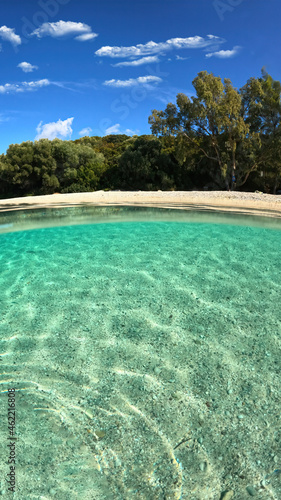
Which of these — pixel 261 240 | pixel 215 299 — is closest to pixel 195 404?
pixel 215 299

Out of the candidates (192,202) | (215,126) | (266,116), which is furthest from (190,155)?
(192,202)

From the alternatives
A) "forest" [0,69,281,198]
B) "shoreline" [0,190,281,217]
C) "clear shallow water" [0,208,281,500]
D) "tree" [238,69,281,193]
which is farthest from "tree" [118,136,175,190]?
"clear shallow water" [0,208,281,500]

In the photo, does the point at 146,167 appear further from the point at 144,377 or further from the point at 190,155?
the point at 144,377

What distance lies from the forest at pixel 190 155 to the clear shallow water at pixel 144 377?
534 inches

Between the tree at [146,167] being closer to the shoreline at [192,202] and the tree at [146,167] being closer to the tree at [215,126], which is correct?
the tree at [215,126]

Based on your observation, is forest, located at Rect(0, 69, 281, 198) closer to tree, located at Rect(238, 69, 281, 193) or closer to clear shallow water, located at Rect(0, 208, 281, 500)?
tree, located at Rect(238, 69, 281, 193)

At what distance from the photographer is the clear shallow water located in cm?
168

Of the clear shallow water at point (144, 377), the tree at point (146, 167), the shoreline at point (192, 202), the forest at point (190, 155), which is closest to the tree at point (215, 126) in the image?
the forest at point (190, 155)

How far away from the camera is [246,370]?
2.52 meters

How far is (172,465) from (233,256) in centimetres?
431

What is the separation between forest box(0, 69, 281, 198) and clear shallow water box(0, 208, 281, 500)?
1355 cm

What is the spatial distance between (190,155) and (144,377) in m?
17.8

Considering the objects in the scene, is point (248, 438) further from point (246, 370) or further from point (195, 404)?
point (246, 370)

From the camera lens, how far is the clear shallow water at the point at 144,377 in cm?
168
